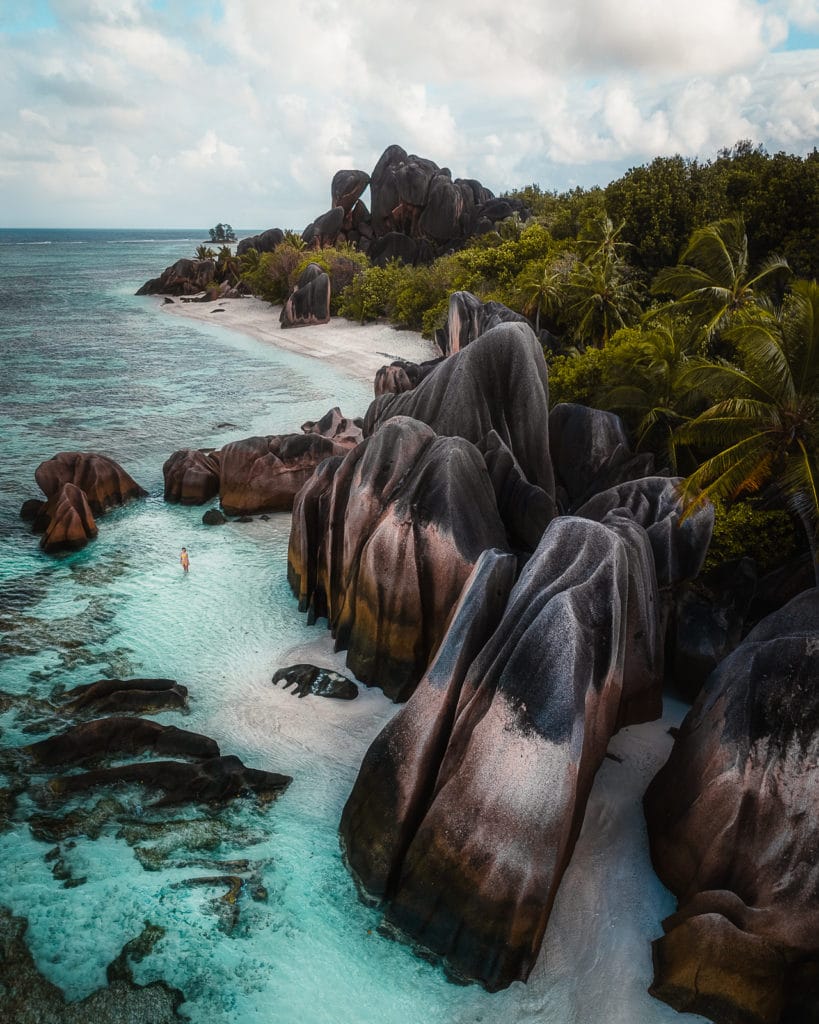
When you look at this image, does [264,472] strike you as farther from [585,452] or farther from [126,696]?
[126,696]

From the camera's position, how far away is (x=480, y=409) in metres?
15.7

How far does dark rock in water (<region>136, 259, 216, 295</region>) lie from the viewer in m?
70.8

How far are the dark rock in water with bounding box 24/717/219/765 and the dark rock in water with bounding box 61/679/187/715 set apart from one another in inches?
27.7

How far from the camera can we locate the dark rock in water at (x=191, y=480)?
70.8 ft

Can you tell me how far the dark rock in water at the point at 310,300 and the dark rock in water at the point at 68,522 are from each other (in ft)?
104

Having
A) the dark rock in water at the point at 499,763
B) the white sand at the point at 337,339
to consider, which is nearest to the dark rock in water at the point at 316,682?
the dark rock in water at the point at 499,763

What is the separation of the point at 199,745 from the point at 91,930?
3011mm

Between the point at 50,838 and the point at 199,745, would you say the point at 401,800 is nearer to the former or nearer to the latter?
the point at 199,745

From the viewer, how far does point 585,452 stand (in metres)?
17.2

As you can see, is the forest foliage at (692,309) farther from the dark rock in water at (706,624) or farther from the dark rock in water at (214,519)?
the dark rock in water at (214,519)

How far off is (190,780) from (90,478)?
12990 millimetres

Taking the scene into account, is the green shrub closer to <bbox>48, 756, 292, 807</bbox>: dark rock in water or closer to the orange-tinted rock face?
<bbox>48, 756, 292, 807</bbox>: dark rock in water

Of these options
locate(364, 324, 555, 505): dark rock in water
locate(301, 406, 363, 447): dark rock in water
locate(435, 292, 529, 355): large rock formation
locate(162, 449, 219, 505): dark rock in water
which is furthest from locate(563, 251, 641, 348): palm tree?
locate(162, 449, 219, 505): dark rock in water

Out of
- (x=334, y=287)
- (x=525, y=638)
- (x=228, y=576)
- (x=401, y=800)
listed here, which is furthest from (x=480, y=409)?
(x=334, y=287)
